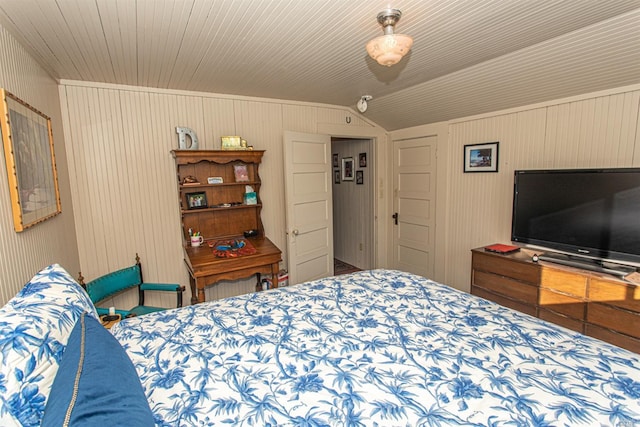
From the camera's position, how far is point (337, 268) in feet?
16.3

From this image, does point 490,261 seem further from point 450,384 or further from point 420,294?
point 450,384

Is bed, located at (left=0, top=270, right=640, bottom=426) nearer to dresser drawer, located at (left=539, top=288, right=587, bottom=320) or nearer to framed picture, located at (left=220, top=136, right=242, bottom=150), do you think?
dresser drawer, located at (left=539, top=288, right=587, bottom=320)

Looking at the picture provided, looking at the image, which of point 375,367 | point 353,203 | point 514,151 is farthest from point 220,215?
point 514,151

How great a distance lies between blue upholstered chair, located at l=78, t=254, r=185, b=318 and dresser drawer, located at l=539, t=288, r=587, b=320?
3.01m

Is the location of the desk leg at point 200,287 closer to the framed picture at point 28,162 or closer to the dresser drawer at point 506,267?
the framed picture at point 28,162

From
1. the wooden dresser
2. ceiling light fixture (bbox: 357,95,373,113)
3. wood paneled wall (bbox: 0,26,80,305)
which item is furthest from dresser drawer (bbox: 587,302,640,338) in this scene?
wood paneled wall (bbox: 0,26,80,305)

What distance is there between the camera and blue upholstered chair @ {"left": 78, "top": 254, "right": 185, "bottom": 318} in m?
2.43

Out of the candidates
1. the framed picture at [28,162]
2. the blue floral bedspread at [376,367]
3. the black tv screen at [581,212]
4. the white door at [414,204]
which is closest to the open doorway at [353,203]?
the white door at [414,204]

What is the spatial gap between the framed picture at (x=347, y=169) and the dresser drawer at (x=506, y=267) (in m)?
2.37

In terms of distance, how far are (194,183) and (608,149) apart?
3524 millimetres

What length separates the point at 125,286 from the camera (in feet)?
8.95

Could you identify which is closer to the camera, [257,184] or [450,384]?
[450,384]

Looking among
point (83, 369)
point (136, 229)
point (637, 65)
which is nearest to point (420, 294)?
point (83, 369)

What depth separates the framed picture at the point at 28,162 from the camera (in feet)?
4.92
